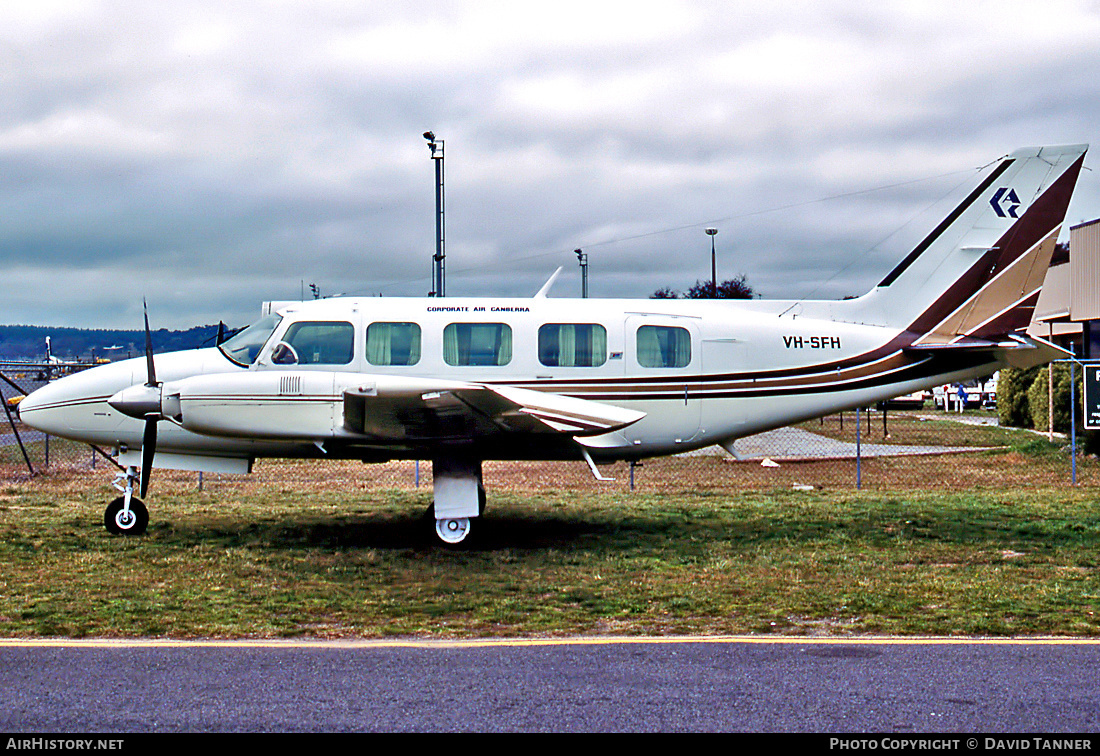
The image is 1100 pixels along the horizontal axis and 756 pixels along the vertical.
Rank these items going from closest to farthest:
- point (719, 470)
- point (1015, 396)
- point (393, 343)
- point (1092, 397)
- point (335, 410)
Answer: point (335, 410) < point (393, 343) < point (1092, 397) < point (719, 470) < point (1015, 396)

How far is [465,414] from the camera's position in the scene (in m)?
11.9

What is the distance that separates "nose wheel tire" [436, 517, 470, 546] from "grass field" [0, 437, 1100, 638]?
0.27 m

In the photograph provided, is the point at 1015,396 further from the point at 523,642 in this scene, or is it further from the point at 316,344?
the point at 523,642

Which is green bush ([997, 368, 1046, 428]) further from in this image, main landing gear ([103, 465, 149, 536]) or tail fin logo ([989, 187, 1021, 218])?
main landing gear ([103, 465, 149, 536])

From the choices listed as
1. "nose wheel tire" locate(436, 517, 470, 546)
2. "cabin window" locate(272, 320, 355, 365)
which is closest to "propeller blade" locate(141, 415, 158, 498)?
"cabin window" locate(272, 320, 355, 365)

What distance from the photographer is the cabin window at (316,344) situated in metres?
12.9

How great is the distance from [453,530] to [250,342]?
361 cm

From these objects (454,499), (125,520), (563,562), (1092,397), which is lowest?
(563,562)

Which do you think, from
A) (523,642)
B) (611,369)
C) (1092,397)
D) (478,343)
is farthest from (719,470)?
(523,642)

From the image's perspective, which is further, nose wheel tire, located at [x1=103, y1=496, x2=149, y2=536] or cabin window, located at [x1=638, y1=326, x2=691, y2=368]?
cabin window, located at [x1=638, y1=326, x2=691, y2=368]

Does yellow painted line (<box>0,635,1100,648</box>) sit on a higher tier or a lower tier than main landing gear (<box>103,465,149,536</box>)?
lower

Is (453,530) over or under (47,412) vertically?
under

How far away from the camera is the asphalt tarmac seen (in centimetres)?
556

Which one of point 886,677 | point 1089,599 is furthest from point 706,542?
point 886,677
